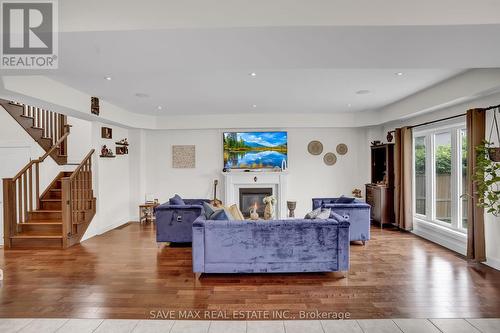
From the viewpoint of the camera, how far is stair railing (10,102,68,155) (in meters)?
6.26

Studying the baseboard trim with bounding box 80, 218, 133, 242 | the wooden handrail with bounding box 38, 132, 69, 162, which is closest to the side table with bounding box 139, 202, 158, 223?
the baseboard trim with bounding box 80, 218, 133, 242

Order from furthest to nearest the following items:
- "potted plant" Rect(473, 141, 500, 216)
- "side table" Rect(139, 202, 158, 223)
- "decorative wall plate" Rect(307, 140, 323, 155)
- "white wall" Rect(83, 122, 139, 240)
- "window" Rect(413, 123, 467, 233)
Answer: "decorative wall plate" Rect(307, 140, 323, 155) → "side table" Rect(139, 202, 158, 223) → "white wall" Rect(83, 122, 139, 240) → "window" Rect(413, 123, 467, 233) → "potted plant" Rect(473, 141, 500, 216)

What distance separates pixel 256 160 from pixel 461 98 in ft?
15.2

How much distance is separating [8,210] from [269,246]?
508 cm

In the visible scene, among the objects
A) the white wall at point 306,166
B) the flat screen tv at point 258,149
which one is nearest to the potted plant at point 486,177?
the white wall at point 306,166

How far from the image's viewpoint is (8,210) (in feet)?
17.7

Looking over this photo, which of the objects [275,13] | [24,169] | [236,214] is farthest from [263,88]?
[24,169]

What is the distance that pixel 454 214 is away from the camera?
205 inches

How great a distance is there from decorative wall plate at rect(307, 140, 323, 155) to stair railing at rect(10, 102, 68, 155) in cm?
615

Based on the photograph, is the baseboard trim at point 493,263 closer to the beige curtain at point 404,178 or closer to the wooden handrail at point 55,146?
the beige curtain at point 404,178

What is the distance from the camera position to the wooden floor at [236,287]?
3053mm

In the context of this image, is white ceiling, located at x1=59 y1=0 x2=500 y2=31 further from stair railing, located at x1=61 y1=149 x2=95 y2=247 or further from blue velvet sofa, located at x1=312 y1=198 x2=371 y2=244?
stair railing, located at x1=61 y1=149 x2=95 y2=247

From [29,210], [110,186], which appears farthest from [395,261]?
[29,210]

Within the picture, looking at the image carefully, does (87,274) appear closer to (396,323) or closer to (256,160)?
(396,323)
